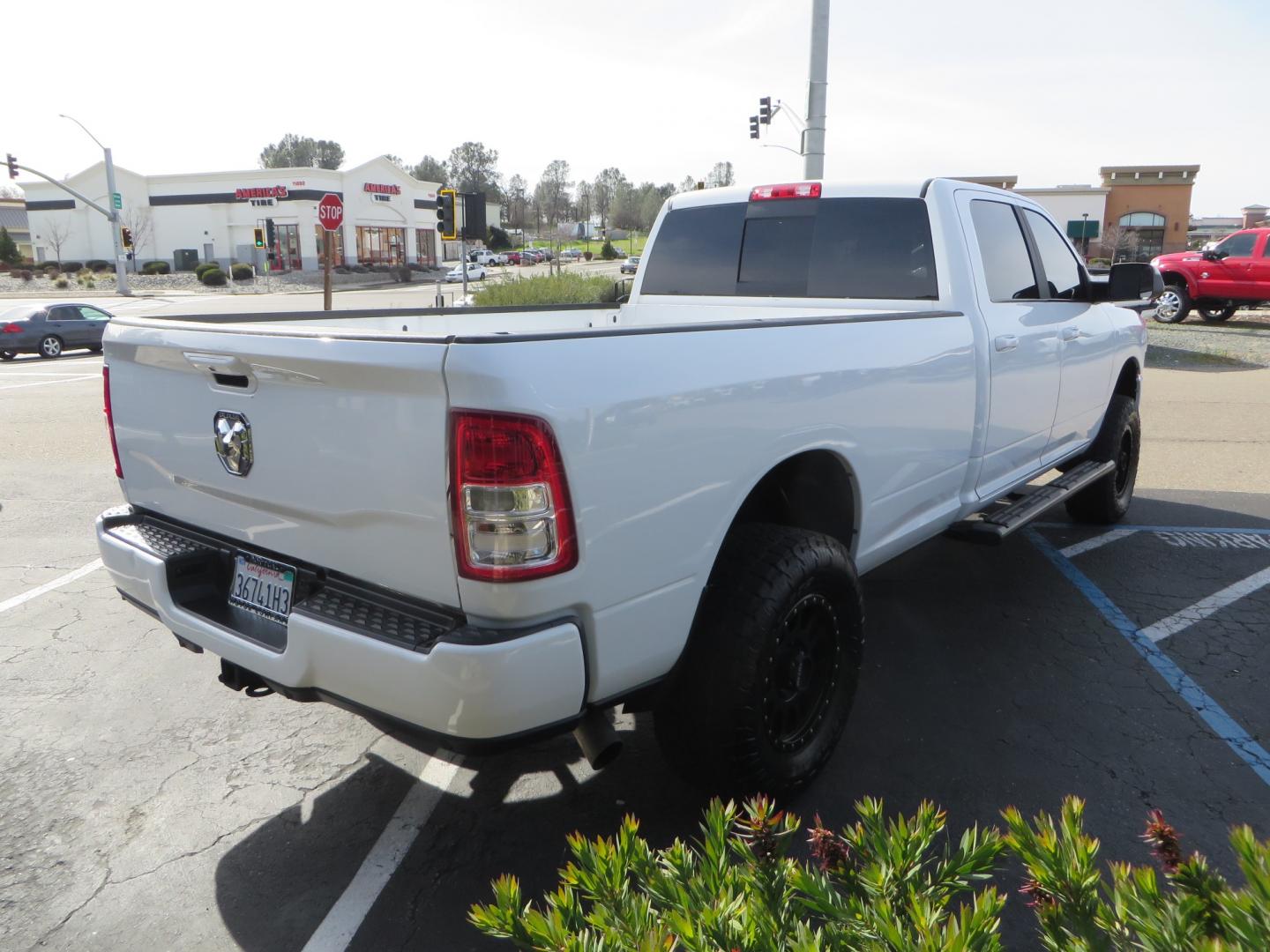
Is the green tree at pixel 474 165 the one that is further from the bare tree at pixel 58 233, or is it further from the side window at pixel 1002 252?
the side window at pixel 1002 252

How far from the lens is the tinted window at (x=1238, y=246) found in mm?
21172

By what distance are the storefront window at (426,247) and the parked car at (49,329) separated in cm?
5014

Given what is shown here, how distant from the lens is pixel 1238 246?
21.5m

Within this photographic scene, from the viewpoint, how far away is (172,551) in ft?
10.1

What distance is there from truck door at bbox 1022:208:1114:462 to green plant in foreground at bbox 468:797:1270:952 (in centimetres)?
405

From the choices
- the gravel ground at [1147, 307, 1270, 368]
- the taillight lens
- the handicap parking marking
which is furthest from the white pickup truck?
the gravel ground at [1147, 307, 1270, 368]

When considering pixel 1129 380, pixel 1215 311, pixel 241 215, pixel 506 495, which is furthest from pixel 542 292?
pixel 241 215

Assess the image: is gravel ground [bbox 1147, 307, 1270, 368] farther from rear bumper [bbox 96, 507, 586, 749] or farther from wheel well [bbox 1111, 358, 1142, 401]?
rear bumper [bbox 96, 507, 586, 749]

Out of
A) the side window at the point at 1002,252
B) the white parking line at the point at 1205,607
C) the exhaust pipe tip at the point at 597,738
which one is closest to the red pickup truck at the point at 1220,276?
the white parking line at the point at 1205,607

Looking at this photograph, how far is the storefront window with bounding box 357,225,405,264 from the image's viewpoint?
63.4 m

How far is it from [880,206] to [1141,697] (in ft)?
7.95

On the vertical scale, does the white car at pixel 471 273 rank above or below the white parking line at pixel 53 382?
above

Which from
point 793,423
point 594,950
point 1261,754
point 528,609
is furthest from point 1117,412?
point 594,950

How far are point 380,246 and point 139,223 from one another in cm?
1602
